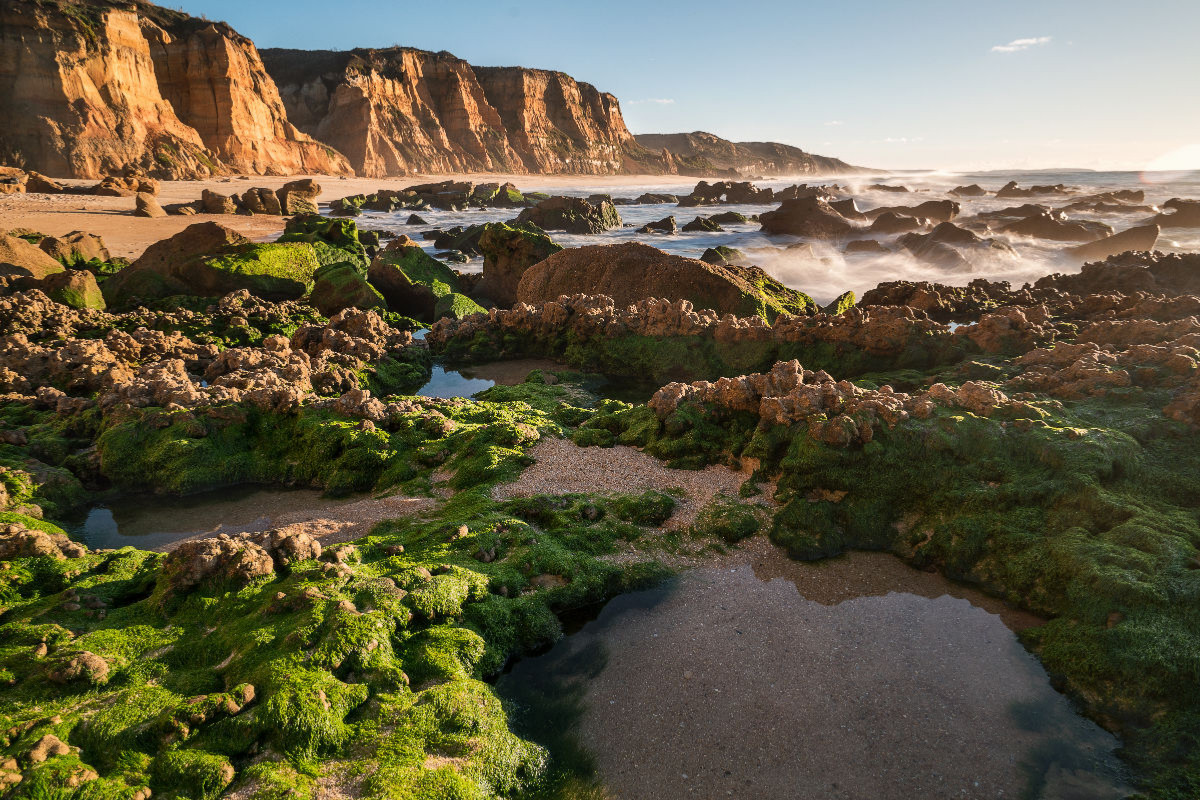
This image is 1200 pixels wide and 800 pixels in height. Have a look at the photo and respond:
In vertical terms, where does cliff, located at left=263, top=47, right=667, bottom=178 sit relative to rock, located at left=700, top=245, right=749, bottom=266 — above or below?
above

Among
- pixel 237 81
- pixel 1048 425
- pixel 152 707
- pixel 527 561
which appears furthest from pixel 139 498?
pixel 237 81

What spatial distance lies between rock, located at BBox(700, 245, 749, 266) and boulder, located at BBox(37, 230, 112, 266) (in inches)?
642

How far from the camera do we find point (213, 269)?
1379cm

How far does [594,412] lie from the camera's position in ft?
28.8

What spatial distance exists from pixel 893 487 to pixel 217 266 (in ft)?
46.4

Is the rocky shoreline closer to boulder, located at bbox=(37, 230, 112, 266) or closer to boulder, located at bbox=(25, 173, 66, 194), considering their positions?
boulder, located at bbox=(37, 230, 112, 266)

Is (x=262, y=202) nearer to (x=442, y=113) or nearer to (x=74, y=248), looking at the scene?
(x=74, y=248)

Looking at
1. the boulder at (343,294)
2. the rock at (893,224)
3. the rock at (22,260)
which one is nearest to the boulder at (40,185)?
the rock at (22,260)

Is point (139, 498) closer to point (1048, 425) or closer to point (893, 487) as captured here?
point (893, 487)

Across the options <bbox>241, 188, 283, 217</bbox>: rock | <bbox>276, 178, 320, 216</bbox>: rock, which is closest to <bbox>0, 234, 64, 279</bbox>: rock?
<bbox>241, 188, 283, 217</bbox>: rock

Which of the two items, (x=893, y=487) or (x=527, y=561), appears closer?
(x=527, y=561)

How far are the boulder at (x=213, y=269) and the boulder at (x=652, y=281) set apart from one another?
5.33 meters

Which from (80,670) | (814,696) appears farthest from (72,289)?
(814,696)

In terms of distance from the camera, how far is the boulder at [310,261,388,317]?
44.5ft
